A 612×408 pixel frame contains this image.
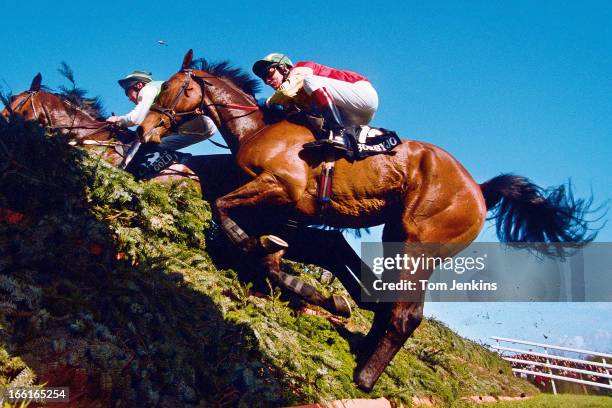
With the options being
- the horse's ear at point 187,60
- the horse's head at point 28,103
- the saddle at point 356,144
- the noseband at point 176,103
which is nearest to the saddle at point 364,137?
the saddle at point 356,144

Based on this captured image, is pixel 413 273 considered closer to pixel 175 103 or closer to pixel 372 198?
pixel 372 198

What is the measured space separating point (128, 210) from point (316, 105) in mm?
2219

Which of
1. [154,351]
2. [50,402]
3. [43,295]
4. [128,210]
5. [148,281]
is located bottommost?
[50,402]

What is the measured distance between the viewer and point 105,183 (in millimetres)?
4195

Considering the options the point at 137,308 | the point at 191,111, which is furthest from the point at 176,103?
the point at 137,308

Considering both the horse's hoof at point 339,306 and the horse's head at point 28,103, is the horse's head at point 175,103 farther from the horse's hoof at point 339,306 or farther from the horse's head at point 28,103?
the horse's hoof at point 339,306

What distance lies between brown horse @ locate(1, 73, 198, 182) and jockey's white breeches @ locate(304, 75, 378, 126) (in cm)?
184

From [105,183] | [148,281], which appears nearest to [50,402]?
[148,281]

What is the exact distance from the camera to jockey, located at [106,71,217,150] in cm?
573

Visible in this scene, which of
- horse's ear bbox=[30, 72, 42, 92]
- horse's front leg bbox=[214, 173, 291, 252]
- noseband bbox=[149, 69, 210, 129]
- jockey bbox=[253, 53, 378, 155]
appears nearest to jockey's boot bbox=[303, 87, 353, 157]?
jockey bbox=[253, 53, 378, 155]

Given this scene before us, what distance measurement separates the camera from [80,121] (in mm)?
6000

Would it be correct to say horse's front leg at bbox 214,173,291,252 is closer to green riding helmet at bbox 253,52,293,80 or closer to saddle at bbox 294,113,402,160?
saddle at bbox 294,113,402,160

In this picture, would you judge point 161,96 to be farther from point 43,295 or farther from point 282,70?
point 43,295

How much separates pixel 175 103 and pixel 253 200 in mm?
1656
